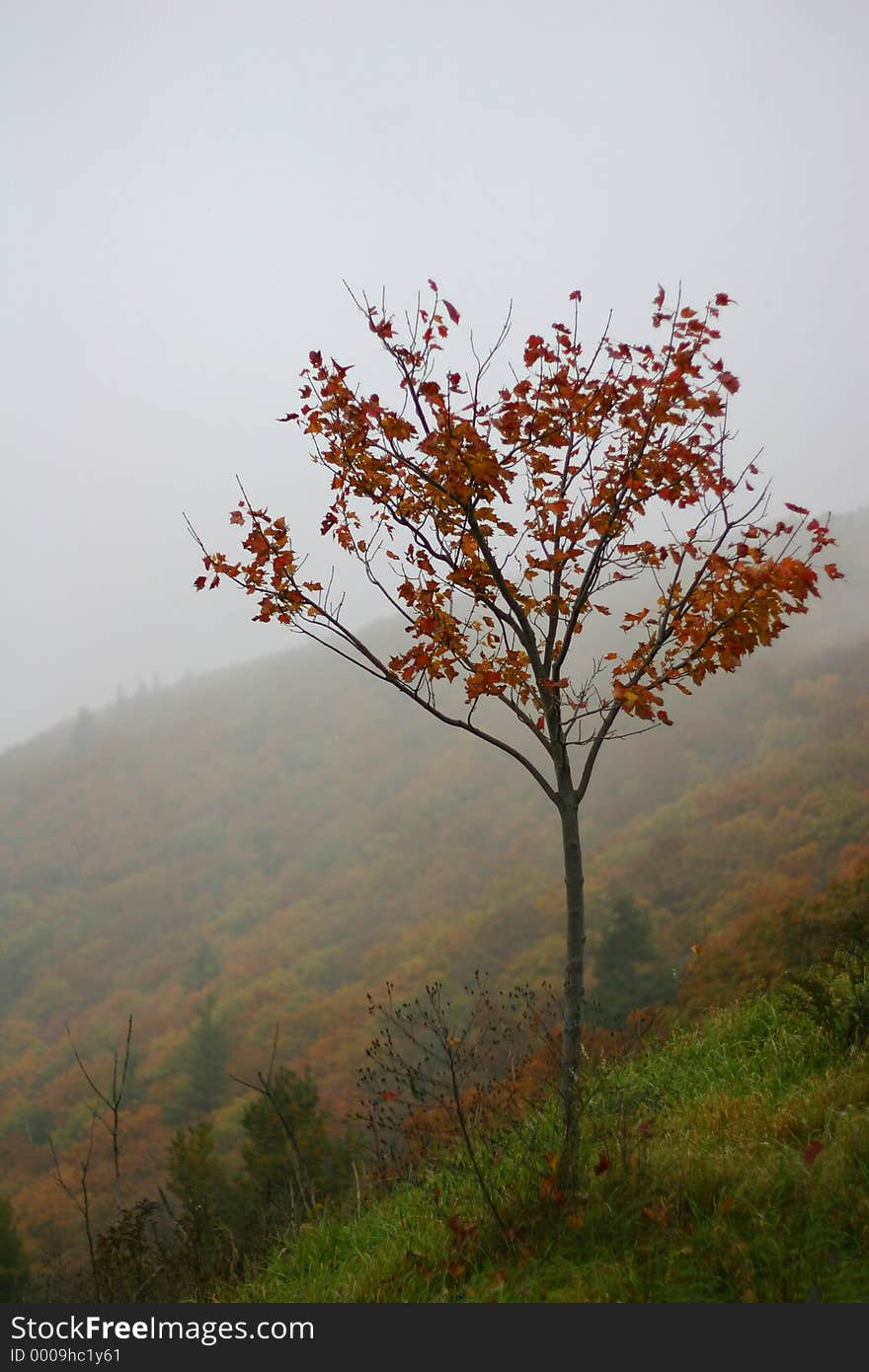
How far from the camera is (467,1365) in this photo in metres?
2.96

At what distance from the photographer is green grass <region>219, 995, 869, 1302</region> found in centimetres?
305

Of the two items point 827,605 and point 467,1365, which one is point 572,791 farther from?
point 827,605

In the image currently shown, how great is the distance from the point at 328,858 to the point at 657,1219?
36.6 metres

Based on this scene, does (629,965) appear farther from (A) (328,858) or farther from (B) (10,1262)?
(A) (328,858)

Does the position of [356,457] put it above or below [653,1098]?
above

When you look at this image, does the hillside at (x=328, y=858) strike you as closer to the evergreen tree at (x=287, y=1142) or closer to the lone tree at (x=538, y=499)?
the evergreen tree at (x=287, y=1142)

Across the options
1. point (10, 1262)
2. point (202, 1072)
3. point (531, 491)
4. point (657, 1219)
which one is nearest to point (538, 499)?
point (531, 491)

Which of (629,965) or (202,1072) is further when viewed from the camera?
(202,1072)

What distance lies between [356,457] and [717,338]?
2.06 metres

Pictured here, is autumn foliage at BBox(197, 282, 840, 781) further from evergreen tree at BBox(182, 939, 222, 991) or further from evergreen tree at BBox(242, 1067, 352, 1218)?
evergreen tree at BBox(182, 939, 222, 991)

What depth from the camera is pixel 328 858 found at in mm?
38844

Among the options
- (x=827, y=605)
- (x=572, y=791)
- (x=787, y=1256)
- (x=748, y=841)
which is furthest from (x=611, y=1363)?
(x=827, y=605)

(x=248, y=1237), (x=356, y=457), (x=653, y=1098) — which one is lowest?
(x=248, y=1237)

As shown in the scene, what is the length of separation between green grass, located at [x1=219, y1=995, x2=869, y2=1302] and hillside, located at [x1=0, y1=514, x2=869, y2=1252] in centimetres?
1064
